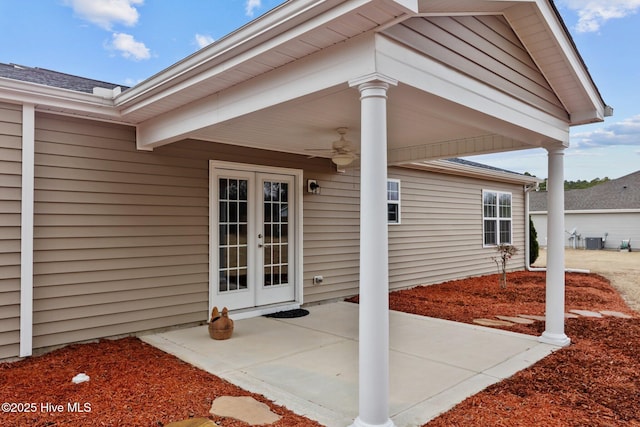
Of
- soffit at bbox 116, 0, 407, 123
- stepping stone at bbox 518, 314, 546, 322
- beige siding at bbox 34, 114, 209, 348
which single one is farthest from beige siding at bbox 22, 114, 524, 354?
stepping stone at bbox 518, 314, 546, 322

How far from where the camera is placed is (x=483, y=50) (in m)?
3.54

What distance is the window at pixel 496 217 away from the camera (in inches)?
428

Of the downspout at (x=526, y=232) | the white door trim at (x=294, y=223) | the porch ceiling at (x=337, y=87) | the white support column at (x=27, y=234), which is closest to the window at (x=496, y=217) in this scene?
the downspout at (x=526, y=232)

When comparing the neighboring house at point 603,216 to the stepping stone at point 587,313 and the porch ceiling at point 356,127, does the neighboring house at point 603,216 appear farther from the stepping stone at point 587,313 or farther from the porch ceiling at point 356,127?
the porch ceiling at point 356,127

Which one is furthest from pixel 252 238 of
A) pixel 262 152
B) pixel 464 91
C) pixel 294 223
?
pixel 464 91

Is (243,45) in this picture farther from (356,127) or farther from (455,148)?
(455,148)

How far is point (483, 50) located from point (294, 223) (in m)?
3.83

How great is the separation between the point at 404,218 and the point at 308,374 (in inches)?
212

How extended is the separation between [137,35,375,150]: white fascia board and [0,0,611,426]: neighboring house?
0.05 feet

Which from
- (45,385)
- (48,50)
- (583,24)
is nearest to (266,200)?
(45,385)

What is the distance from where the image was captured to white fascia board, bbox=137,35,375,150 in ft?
8.69

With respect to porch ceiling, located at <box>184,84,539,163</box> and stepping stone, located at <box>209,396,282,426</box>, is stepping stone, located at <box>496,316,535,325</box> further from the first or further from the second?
stepping stone, located at <box>209,396,282,426</box>

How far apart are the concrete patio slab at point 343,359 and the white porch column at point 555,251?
0.28 metres

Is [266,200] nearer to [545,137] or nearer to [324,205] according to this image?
[324,205]
